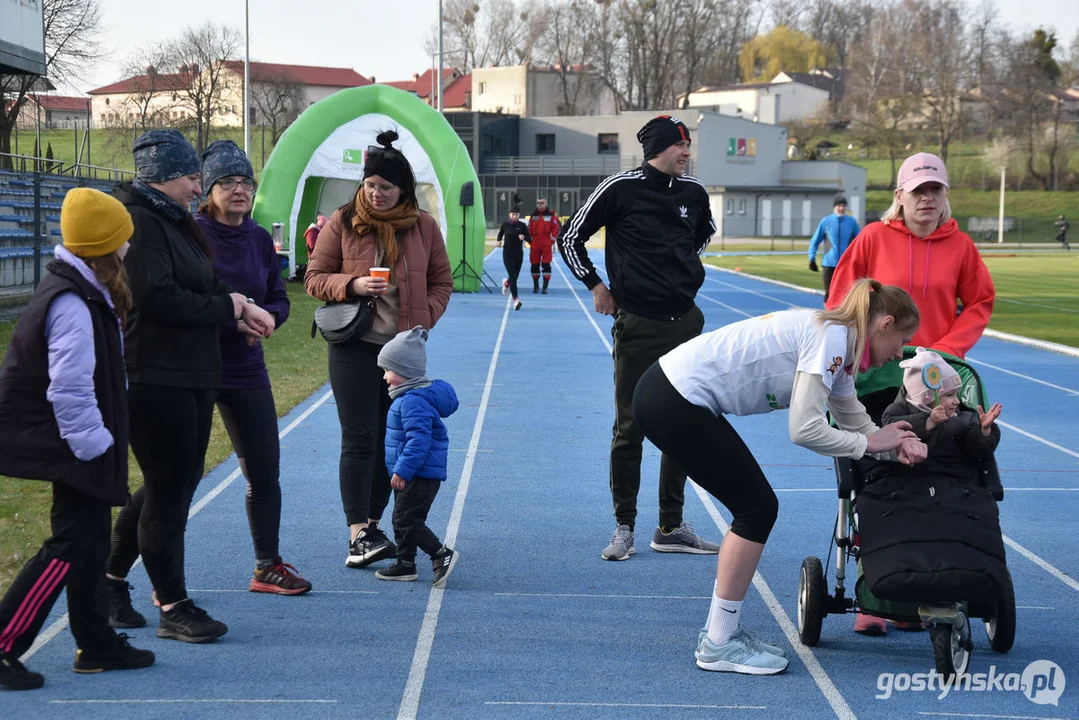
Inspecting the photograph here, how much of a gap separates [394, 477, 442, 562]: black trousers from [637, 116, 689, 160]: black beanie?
2031 millimetres

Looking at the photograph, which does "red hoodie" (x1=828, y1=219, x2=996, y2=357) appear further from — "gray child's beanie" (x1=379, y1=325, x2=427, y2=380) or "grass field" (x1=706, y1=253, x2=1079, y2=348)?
"grass field" (x1=706, y1=253, x2=1079, y2=348)

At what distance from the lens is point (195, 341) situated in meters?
4.80

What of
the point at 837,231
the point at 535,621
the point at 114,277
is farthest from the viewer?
the point at 837,231

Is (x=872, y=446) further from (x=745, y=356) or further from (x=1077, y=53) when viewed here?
(x=1077, y=53)

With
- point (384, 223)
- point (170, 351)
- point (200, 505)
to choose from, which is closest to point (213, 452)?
point (200, 505)

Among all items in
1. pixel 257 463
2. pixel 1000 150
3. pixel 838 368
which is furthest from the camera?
pixel 1000 150

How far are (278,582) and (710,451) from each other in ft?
7.24

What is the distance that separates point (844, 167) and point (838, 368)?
76.5 m

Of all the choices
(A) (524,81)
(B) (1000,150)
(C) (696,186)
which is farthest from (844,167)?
(C) (696,186)

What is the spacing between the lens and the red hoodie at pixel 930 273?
556 cm

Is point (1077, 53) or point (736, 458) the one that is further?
point (1077, 53)

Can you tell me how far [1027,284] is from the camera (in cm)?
3212

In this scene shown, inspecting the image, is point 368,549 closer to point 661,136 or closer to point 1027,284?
point 661,136

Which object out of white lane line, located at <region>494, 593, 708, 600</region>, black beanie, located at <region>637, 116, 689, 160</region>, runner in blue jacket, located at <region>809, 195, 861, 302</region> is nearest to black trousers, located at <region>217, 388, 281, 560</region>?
white lane line, located at <region>494, 593, 708, 600</region>
